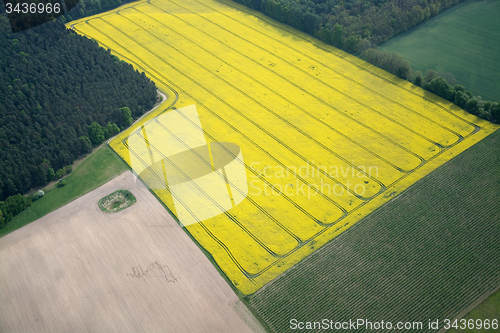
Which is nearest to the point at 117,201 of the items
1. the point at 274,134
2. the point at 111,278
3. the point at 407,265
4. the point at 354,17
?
the point at 111,278

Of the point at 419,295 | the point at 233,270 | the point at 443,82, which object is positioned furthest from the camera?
the point at 443,82

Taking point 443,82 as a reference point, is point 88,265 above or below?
below

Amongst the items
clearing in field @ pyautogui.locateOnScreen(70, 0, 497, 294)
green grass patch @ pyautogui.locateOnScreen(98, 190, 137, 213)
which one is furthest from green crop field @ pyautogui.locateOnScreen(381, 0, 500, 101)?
green grass patch @ pyautogui.locateOnScreen(98, 190, 137, 213)

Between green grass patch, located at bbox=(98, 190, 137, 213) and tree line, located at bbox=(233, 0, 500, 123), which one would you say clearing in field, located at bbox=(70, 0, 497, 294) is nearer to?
tree line, located at bbox=(233, 0, 500, 123)

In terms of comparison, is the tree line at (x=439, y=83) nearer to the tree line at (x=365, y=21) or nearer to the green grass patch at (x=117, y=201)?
the tree line at (x=365, y=21)

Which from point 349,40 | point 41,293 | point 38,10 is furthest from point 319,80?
point 38,10

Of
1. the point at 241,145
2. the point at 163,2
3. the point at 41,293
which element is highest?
the point at 163,2

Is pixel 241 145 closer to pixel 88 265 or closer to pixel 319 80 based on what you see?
pixel 319 80
